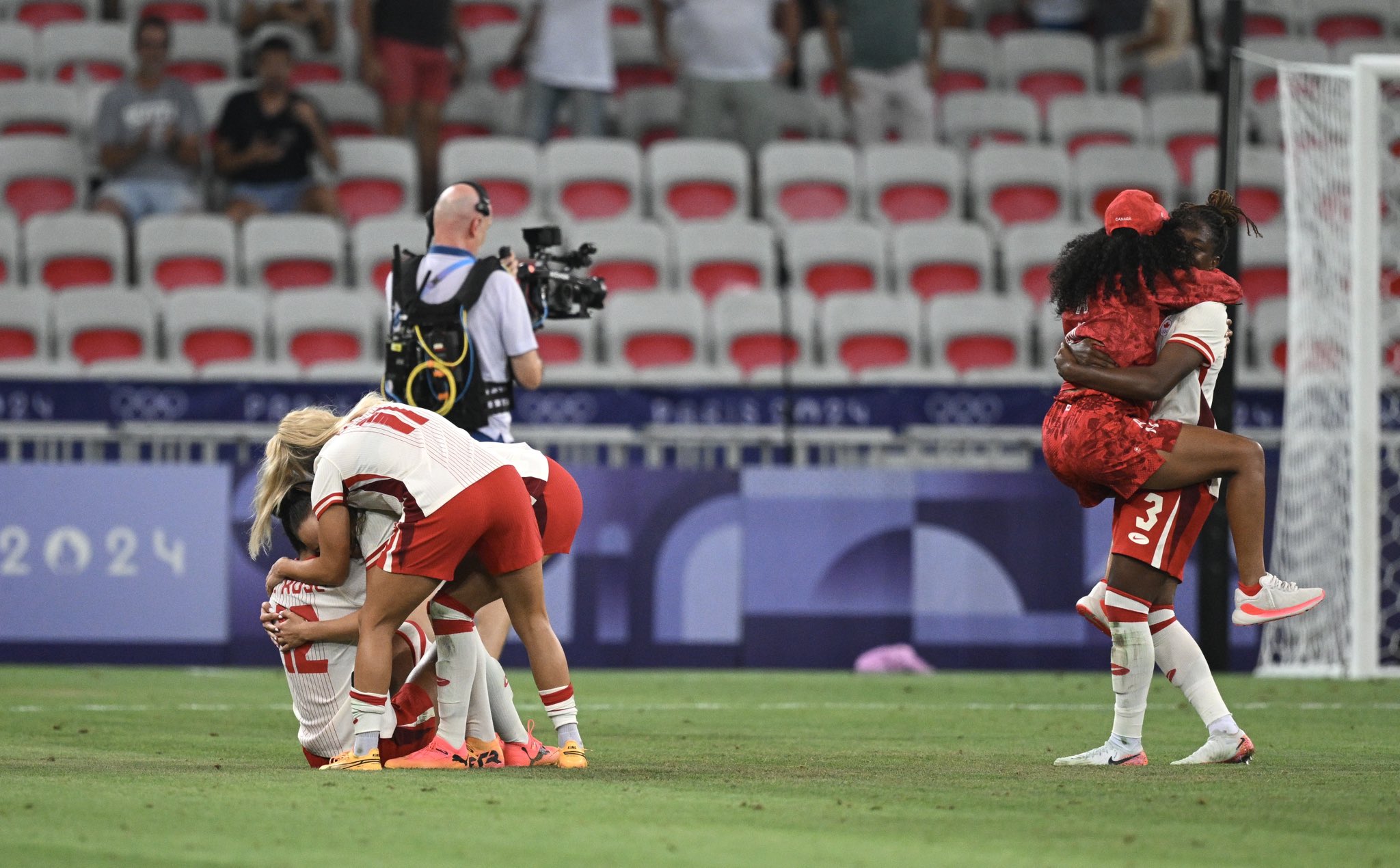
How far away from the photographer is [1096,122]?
59.3ft

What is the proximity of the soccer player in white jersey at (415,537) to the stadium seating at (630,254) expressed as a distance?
948 centimetres

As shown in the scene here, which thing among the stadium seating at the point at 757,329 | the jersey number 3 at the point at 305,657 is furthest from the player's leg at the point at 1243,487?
the stadium seating at the point at 757,329

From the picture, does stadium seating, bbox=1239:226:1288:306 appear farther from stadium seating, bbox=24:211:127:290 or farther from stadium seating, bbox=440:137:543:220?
stadium seating, bbox=24:211:127:290

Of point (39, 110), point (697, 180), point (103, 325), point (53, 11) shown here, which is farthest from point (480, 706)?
point (53, 11)

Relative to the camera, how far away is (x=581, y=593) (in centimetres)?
1277

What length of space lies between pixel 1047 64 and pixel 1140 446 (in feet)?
43.8

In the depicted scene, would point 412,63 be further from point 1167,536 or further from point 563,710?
point 1167,536

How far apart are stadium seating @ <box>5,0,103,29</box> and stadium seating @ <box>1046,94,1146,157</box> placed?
31.8 feet

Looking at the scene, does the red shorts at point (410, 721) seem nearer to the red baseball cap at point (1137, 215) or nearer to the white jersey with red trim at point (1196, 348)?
the white jersey with red trim at point (1196, 348)

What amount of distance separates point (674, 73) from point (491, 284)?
1124 centimetres

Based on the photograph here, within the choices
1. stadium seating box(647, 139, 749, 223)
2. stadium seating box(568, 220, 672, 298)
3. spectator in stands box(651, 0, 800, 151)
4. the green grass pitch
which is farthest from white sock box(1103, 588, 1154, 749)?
spectator in stands box(651, 0, 800, 151)

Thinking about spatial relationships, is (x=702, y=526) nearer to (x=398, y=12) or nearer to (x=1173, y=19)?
(x=398, y=12)

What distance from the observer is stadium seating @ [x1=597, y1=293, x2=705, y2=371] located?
49.5 ft

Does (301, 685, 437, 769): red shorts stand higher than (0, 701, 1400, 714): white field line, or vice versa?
(301, 685, 437, 769): red shorts
